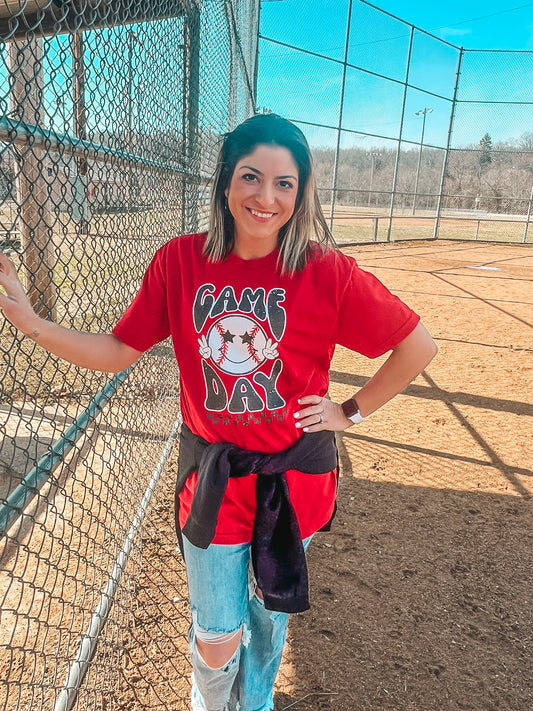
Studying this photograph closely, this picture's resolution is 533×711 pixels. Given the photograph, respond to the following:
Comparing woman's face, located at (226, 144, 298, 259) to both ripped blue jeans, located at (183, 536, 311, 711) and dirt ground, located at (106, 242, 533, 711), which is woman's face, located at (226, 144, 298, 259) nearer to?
ripped blue jeans, located at (183, 536, 311, 711)

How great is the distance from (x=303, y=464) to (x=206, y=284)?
55 centimetres

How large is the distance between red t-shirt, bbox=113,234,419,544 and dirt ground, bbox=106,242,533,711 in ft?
2.90

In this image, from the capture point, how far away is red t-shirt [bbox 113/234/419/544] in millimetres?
1431

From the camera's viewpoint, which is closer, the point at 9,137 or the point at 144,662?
the point at 9,137

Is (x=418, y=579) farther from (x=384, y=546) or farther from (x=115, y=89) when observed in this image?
(x=115, y=89)

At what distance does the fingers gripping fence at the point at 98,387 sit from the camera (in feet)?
4.42

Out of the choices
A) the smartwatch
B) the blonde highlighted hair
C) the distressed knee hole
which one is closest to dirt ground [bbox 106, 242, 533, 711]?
the distressed knee hole

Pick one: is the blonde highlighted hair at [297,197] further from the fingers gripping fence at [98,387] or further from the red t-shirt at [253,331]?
the fingers gripping fence at [98,387]

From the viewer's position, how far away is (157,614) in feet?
7.30

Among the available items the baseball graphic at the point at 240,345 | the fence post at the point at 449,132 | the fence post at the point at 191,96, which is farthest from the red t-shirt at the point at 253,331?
the fence post at the point at 449,132

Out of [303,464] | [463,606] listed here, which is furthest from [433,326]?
[303,464]

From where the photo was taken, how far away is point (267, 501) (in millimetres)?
1455

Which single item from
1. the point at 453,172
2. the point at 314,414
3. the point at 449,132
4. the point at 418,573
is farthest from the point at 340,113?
the point at 314,414

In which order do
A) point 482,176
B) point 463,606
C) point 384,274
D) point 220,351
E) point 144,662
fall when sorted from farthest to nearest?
point 482,176, point 384,274, point 463,606, point 144,662, point 220,351
